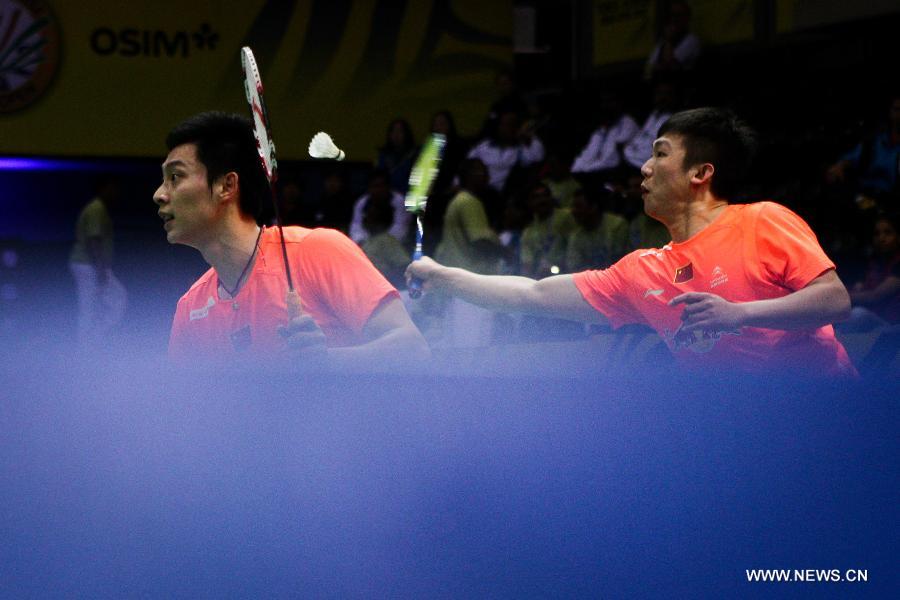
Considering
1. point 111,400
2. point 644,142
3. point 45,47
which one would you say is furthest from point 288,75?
point 111,400

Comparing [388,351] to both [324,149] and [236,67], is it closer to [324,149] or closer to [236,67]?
[324,149]

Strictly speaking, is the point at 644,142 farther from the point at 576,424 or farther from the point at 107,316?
the point at 576,424

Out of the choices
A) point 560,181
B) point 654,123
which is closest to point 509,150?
point 560,181

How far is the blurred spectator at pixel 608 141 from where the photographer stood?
9.26 metres

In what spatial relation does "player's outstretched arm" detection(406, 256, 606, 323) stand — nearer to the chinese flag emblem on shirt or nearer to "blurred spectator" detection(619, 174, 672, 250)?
the chinese flag emblem on shirt

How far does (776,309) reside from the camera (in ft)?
9.25

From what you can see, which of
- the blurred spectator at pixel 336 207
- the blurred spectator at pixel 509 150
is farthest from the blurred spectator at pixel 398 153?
the blurred spectator at pixel 509 150

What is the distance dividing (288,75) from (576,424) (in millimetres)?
11911

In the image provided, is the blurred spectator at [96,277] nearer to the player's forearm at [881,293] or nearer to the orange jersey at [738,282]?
the player's forearm at [881,293]

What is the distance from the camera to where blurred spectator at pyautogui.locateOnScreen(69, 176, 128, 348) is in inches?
400

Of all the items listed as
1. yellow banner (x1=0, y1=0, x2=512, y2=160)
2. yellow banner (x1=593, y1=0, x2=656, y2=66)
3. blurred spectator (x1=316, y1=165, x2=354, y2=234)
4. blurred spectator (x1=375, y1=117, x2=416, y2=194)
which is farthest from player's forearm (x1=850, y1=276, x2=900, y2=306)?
yellow banner (x1=0, y1=0, x2=512, y2=160)

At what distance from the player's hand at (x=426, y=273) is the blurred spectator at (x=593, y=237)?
4393 mm

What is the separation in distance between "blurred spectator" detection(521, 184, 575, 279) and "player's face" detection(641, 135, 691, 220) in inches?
173

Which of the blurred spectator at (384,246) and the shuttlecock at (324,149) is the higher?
the blurred spectator at (384,246)
